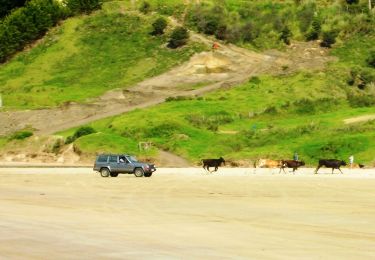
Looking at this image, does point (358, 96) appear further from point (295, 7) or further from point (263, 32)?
point (295, 7)

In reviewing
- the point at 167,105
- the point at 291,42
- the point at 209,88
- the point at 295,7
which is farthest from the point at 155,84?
the point at 295,7

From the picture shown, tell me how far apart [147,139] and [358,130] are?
964 inches

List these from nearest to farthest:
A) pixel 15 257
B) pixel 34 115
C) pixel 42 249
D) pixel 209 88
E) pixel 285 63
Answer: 1. pixel 15 257
2. pixel 42 249
3. pixel 34 115
4. pixel 209 88
5. pixel 285 63

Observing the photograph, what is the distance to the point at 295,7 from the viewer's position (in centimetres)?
16138

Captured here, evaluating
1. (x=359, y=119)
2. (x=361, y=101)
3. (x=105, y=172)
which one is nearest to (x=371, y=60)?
(x=361, y=101)

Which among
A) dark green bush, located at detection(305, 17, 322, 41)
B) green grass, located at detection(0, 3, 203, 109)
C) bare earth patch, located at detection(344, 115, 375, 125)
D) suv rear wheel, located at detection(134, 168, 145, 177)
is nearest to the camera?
suv rear wheel, located at detection(134, 168, 145, 177)

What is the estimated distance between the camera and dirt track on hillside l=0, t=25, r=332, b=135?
352 ft

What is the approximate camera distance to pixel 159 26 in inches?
5743

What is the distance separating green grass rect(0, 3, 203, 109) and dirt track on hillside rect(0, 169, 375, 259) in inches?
3193

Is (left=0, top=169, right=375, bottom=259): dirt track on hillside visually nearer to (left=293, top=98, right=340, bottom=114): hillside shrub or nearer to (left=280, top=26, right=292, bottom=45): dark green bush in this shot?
(left=293, top=98, right=340, bottom=114): hillside shrub

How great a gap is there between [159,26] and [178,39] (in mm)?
7624

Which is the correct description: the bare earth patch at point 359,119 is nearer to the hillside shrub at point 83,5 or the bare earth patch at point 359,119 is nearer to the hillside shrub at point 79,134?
the hillside shrub at point 79,134

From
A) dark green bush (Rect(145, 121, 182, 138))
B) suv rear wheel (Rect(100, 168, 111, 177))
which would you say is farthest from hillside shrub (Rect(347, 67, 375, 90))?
suv rear wheel (Rect(100, 168, 111, 177))

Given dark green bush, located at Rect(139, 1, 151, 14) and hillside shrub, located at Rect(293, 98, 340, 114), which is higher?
dark green bush, located at Rect(139, 1, 151, 14)
